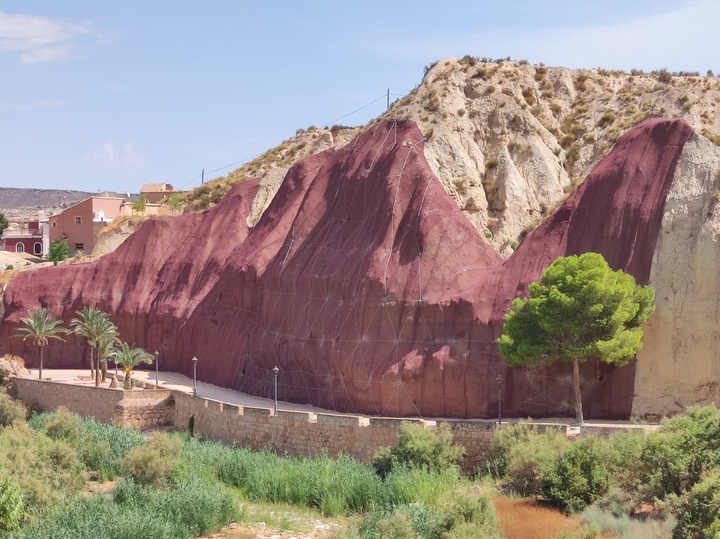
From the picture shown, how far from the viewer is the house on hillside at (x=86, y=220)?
271ft

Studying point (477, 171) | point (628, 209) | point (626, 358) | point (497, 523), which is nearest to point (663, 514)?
point (497, 523)

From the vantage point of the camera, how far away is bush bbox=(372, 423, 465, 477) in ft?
112

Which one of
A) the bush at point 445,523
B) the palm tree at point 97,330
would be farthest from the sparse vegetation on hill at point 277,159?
→ the bush at point 445,523

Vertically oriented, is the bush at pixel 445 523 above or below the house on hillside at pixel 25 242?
below

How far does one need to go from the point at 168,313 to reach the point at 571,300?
30.0m

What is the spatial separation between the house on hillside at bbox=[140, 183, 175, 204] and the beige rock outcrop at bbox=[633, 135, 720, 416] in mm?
Result: 63587

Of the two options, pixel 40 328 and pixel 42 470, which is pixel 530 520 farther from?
pixel 40 328

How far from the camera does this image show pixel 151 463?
117 ft

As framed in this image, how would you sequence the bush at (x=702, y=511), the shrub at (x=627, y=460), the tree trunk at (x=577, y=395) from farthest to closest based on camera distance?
the tree trunk at (x=577, y=395), the shrub at (x=627, y=460), the bush at (x=702, y=511)

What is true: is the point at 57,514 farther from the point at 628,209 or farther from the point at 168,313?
the point at 168,313

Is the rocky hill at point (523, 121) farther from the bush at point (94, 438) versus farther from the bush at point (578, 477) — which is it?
the bush at point (94, 438)

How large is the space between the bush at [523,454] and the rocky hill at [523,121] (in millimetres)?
14935

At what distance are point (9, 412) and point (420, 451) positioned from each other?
2380cm

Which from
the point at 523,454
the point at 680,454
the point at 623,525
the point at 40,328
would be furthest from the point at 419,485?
the point at 40,328
